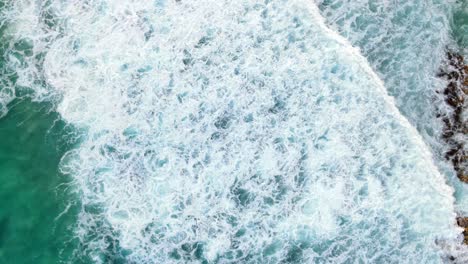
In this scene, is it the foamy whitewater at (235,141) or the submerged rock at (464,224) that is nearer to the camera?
the foamy whitewater at (235,141)

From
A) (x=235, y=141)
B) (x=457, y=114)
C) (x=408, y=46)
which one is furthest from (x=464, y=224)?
(x=235, y=141)

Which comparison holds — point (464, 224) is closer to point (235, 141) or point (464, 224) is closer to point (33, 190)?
point (235, 141)

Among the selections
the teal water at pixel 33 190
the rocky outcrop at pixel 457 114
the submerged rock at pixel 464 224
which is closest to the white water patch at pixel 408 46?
the rocky outcrop at pixel 457 114

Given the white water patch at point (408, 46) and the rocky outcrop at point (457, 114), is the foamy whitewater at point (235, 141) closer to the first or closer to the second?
the white water patch at point (408, 46)

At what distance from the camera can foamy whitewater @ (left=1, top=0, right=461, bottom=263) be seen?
5211mm

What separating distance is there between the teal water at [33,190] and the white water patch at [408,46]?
11.5ft

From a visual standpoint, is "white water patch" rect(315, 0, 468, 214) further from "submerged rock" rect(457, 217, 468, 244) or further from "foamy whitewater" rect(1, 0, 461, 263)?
"submerged rock" rect(457, 217, 468, 244)

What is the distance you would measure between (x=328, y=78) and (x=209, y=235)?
2092 millimetres

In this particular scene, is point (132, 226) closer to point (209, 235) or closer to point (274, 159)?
point (209, 235)

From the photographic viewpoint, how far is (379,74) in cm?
577

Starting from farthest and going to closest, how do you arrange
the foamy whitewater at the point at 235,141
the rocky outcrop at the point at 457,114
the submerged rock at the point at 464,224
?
the rocky outcrop at the point at 457,114, the submerged rock at the point at 464,224, the foamy whitewater at the point at 235,141

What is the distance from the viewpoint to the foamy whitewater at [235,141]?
5211 mm

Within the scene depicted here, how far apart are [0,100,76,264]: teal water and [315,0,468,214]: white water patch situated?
3495 mm

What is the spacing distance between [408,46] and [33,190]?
4567mm
